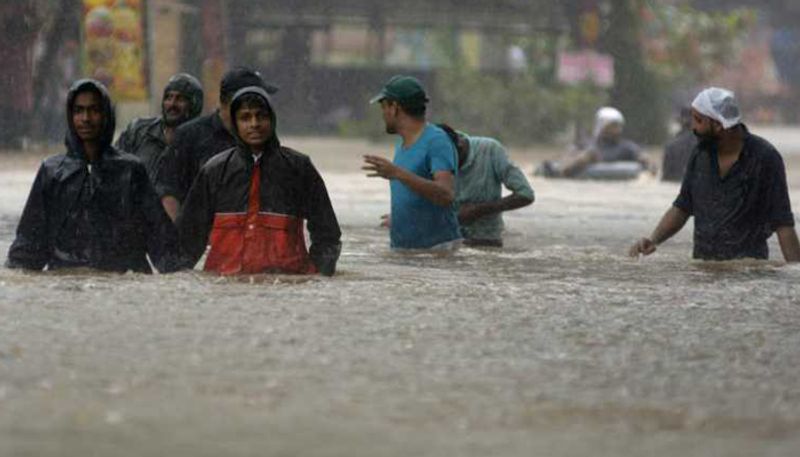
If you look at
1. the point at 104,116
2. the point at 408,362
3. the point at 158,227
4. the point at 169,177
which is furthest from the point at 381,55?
the point at 408,362

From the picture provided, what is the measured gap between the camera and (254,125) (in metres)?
10.5

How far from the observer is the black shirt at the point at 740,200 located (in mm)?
12484

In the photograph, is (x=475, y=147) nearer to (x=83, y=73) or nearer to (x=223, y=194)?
(x=223, y=194)

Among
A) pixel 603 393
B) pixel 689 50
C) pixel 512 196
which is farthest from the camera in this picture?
pixel 689 50

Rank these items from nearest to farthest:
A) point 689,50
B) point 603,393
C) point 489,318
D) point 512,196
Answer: point 603,393, point 489,318, point 512,196, point 689,50

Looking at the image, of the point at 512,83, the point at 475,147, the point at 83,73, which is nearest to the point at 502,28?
the point at 512,83

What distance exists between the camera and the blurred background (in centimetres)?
3453

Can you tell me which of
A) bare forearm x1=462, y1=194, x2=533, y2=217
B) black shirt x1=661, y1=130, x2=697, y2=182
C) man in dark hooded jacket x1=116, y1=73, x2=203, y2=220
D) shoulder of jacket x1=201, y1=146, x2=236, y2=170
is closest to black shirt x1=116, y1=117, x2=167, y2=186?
man in dark hooded jacket x1=116, y1=73, x2=203, y2=220

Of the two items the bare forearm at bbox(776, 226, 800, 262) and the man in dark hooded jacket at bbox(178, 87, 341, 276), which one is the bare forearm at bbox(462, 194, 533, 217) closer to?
the bare forearm at bbox(776, 226, 800, 262)

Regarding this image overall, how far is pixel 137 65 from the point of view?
34.6 m

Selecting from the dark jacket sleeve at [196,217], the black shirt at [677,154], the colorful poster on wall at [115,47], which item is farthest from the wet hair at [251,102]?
the colorful poster on wall at [115,47]

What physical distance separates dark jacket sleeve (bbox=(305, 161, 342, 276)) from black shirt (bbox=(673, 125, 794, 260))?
2.68m

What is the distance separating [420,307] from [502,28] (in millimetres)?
39261

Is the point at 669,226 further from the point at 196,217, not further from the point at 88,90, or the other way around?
the point at 88,90
